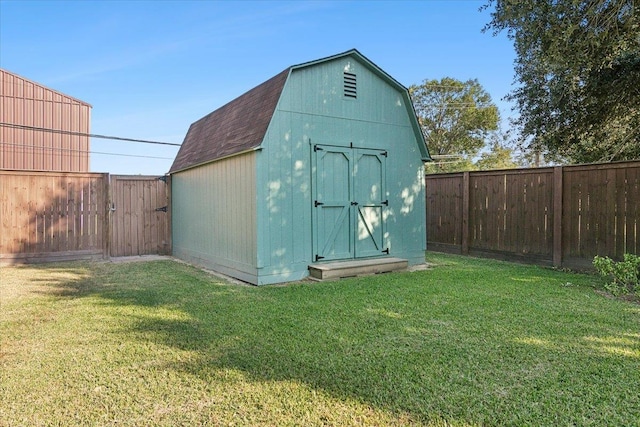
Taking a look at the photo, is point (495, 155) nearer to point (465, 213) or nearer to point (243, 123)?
point (465, 213)

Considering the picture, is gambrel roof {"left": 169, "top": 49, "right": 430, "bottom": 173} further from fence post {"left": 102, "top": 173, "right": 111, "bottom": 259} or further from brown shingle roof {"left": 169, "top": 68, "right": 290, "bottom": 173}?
fence post {"left": 102, "top": 173, "right": 111, "bottom": 259}


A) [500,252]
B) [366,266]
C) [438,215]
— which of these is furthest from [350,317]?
[438,215]

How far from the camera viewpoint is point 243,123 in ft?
20.8

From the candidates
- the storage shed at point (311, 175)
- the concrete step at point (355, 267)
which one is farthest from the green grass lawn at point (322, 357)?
the storage shed at point (311, 175)

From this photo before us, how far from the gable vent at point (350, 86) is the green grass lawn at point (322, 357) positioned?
333cm

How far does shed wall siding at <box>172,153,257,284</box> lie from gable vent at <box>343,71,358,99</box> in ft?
6.73

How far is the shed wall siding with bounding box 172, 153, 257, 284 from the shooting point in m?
5.63

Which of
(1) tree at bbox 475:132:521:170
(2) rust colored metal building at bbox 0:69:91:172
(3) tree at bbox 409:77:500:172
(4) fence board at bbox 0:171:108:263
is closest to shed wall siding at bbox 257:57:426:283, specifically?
(4) fence board at bbox 0:171:108:263

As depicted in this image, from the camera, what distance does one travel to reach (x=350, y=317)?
12.2 feet

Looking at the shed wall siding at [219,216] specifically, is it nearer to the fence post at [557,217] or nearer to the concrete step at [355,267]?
the concrete step at [355,267]

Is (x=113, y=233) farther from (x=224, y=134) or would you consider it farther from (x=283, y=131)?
(x=283, y=131)

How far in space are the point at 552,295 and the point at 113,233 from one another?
27.7ft

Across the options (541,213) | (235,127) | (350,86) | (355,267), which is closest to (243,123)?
(235,127)

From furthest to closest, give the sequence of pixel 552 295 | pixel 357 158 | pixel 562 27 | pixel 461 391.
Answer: pixel 357 158, pixel 562 27, pixel 552 295, pixel 461 391
